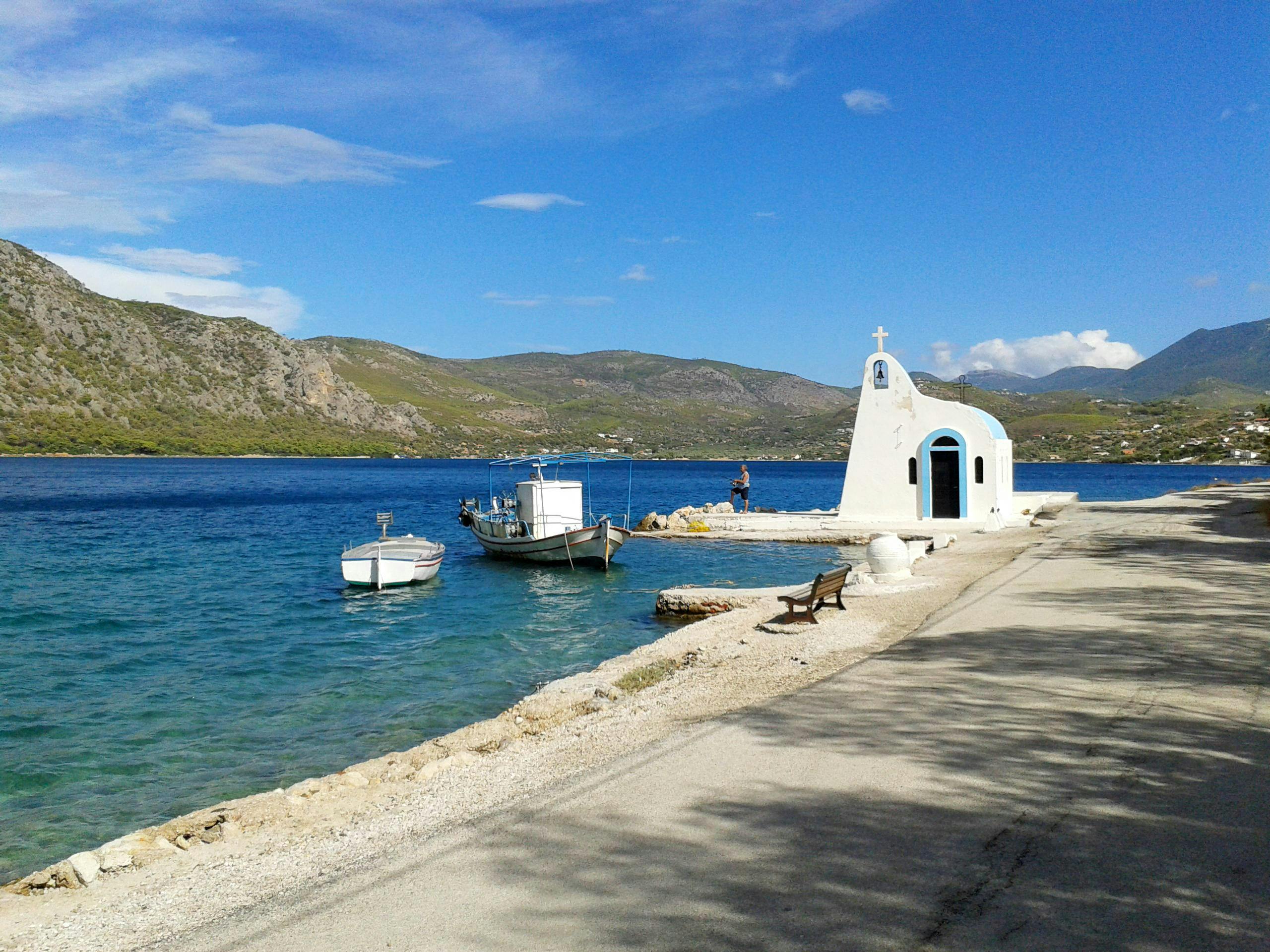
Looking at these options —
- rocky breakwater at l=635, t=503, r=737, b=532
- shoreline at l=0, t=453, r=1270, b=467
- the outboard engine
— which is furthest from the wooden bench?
shoreline at l=0, t=453, r=1270, b=467

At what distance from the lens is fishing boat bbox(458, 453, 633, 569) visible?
87.6 ft

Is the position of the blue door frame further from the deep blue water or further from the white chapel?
the deep blue water

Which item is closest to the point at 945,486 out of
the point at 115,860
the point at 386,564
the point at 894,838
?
the point at 386,564

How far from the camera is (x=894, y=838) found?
5.07 m

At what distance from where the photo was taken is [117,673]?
1455cm

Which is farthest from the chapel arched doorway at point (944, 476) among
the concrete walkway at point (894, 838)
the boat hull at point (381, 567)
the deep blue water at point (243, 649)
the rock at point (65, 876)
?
the rock at point (65, 876)

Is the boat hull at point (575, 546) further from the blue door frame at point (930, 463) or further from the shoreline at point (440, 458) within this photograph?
the shoreline at point (440, 458)

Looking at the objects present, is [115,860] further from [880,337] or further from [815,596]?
[880,337]

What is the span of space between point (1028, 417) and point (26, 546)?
165m

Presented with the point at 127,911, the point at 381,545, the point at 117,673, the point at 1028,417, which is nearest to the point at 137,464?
the point at 381,545

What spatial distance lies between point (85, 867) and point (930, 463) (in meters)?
26.9

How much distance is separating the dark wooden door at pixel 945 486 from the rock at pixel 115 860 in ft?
87.3

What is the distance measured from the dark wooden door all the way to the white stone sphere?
13737 millimetres

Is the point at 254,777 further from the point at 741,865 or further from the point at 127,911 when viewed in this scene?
the point at 741,865
